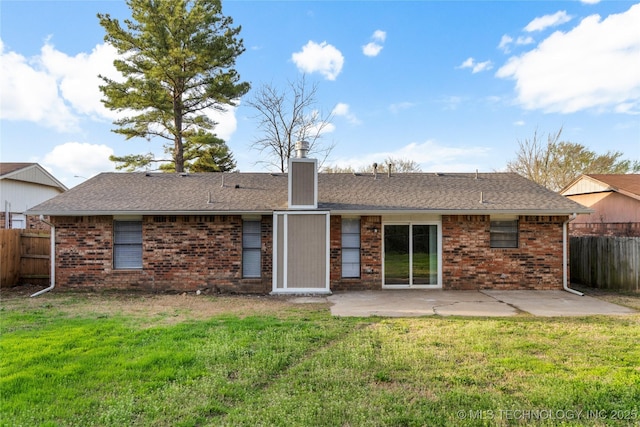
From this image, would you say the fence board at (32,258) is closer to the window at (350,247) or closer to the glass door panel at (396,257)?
the window at (350,247)

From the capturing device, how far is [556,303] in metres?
8.71

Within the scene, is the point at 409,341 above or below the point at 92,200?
below

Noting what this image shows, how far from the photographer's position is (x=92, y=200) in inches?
416

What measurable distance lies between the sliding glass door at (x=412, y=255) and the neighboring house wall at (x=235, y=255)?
0.28 m

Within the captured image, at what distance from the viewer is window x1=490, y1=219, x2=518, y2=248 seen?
35.2 ft

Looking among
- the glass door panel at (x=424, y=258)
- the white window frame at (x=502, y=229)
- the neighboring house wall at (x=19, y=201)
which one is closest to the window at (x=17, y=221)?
the neighboring house wall at (x=19, y=201)

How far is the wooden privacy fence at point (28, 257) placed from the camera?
35.5 ft

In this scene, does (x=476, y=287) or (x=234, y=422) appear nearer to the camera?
(x=234, y=422)

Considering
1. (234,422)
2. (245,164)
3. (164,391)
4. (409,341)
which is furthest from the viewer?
(245,164)

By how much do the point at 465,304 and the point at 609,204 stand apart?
13.4 m

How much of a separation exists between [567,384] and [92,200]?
11.7m

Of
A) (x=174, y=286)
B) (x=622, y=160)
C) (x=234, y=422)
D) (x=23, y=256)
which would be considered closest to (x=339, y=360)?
(x=234, y=422)

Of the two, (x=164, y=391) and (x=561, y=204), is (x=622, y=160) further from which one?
(x=164, y=391)

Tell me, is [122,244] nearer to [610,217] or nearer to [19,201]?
[19,201]
